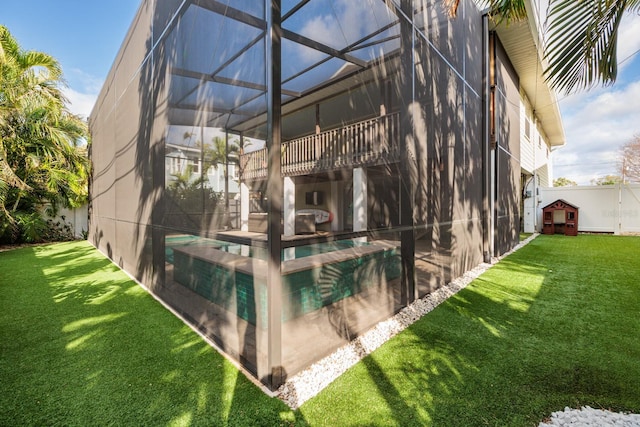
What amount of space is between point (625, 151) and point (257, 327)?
28.1 m

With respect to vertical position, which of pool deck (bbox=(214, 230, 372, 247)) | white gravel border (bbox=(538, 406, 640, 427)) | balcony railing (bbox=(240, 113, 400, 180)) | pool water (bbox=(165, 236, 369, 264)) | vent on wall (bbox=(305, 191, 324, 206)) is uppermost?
balcony railing (bbox=(240, 113, 400, 180))

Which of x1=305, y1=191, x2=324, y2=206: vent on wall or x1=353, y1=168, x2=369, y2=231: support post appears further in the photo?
x1=305, y1=191, x2=324, y2=206: vent on wall

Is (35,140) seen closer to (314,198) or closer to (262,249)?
(314,198)

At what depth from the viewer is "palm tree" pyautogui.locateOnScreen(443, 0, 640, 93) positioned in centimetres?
233

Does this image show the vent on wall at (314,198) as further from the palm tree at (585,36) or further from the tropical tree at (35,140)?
the tropical tree at (35,140)

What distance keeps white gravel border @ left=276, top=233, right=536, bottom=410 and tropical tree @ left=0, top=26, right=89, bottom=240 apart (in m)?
9.30

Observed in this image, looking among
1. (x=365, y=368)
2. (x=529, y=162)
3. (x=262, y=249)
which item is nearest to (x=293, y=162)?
(x=262, y=249)

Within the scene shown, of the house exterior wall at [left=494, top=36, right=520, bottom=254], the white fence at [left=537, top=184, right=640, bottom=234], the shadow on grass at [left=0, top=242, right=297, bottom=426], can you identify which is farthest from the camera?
the white fence at [left=537, top=184, right=640, bottom=234]

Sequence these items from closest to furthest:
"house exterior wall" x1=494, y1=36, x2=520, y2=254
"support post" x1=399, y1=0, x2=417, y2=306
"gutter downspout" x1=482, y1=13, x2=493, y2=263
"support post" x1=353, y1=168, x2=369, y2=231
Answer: "support post" x1=399, y1=0, x2=417, y2=306 → "support post" x1=353, y1=168, x2=369, y2=231 → "gutter downspout" x1=482, y1=13, x2=493, y2=263 → "house exterior wall" x1=494, y1=36, x2=520, y2=254

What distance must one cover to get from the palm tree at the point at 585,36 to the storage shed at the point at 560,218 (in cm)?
1232

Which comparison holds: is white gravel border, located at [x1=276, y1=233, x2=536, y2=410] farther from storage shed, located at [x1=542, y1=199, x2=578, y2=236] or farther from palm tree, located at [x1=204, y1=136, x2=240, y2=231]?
storage shed, located at [x1=542, y1=199, x2=578, y2=236]

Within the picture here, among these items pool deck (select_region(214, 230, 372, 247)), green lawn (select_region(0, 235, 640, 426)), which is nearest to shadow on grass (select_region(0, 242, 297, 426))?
green lawn (select_region(0, 235, 640, 426))

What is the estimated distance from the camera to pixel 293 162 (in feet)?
18.7

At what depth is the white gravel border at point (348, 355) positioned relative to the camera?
2146mm
